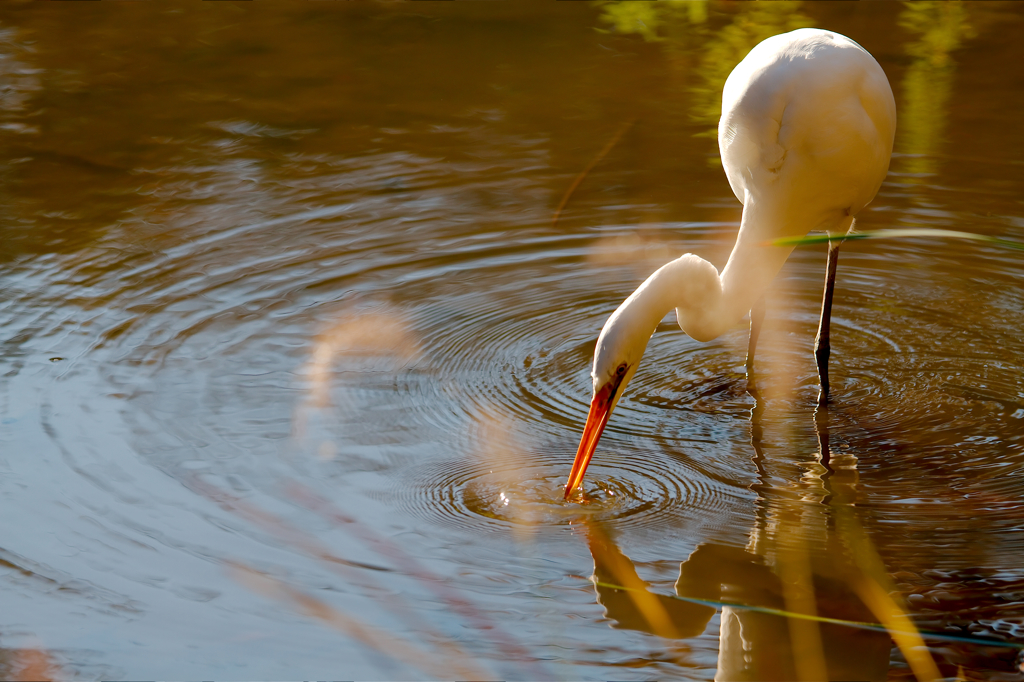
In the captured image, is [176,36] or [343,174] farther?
[176,36]

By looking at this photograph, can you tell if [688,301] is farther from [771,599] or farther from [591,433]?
[771,599]

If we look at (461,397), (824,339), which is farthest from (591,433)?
(824,339)

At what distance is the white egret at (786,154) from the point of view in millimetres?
4820

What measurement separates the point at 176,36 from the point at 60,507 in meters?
8.10

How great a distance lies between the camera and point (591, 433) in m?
4.15

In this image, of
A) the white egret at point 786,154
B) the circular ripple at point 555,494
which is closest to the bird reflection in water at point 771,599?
the circular ripple at point 555,494

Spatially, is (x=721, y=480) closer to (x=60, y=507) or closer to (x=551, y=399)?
(x=551, y=399)

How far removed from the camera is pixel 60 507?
4105 mm

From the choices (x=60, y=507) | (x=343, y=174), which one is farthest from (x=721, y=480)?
(x=343, y=174)

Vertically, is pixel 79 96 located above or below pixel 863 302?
above

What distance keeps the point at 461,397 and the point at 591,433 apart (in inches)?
39.3

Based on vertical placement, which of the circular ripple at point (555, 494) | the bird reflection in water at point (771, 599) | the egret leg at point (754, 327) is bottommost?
the bird reflection in water at point (771, 599)

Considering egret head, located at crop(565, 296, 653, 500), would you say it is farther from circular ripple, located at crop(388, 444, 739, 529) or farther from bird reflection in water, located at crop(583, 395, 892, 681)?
bird reflection in water, located at crop(583, 395, 892, 681)

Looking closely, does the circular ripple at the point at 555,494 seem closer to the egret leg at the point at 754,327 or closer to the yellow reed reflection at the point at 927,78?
the egret leg at the point at 754,327
